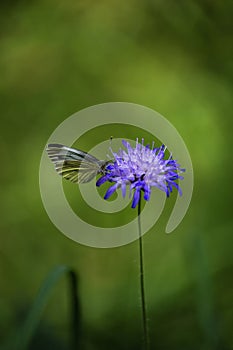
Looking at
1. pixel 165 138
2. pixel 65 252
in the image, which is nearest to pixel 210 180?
pixel 165 138

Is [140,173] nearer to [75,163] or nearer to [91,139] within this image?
[75,163]

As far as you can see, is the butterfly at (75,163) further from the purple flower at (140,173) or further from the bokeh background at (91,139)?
the bokeh background at (91,139)

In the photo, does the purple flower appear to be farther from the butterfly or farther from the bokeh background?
the bokeh background

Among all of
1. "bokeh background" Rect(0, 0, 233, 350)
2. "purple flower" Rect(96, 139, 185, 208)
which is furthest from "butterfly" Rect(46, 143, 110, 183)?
"bokeh background" Rect(0, 0, 233, 350)

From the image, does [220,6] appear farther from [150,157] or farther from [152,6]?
[150,157]

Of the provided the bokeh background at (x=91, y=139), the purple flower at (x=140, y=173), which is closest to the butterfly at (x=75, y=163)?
the purple flower at (x=140, y=173)

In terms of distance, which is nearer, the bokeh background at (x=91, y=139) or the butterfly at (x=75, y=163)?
the butterfly at (x=75, y=163)
